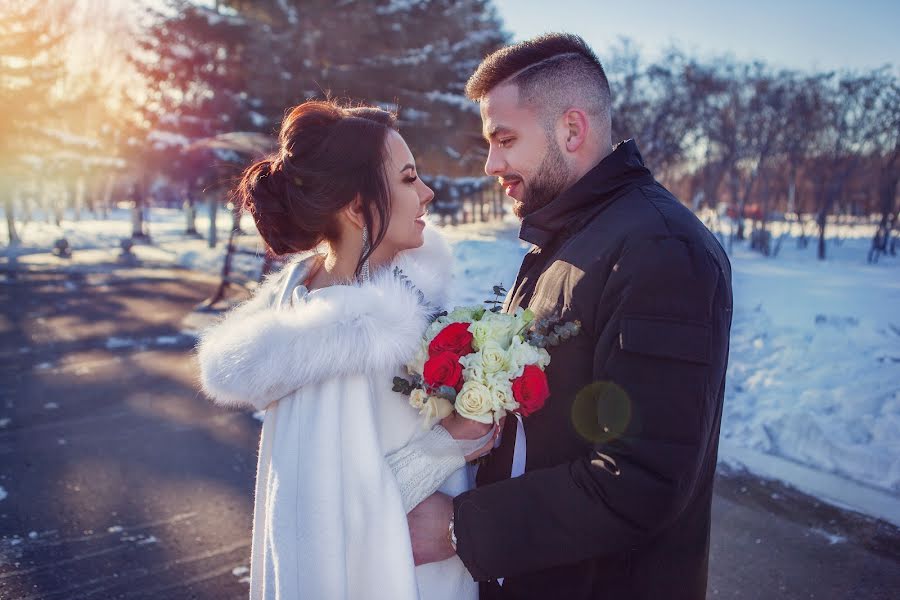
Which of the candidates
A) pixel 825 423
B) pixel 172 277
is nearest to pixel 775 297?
pixel 825 423

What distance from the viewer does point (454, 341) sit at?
1901 millimetres

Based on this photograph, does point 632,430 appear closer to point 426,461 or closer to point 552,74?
point 426,461

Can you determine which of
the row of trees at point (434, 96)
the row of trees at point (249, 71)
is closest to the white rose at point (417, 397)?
the row of trees at point (249, 71)

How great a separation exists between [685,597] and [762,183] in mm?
23205

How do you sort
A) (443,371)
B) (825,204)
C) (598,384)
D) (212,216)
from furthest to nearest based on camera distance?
(212,216), (825,204), (443,371), (598,384)

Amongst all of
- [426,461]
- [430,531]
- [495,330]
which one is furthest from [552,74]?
[430,531]

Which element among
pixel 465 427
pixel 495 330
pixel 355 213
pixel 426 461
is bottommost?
pixel 426 461

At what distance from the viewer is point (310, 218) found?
240 cm

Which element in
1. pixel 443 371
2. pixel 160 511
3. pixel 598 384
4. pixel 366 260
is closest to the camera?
pixel 598 384

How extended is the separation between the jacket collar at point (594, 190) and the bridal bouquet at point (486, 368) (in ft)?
1.26

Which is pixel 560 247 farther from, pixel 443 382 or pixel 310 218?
pixel 310 218

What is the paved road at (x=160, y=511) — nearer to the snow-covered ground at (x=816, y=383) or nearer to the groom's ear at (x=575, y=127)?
the snow-covered ground at (x=816, y=383)

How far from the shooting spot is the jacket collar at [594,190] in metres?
2.08

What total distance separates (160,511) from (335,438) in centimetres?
344
